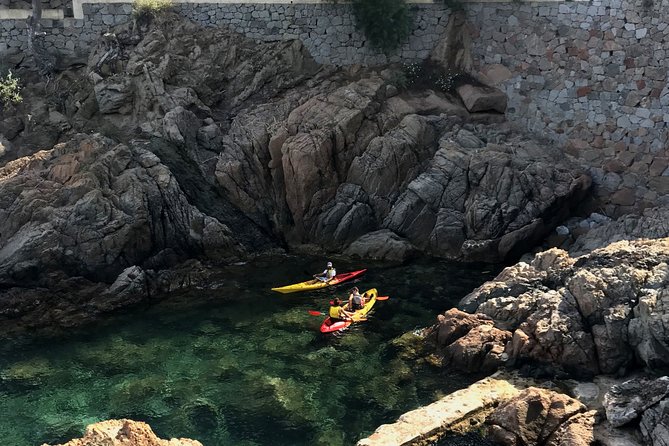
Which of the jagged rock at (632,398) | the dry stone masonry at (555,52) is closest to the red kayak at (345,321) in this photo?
the jagged rock at (632,398)

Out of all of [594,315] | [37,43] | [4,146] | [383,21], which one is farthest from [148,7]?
[594,315]

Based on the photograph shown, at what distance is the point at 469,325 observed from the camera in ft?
59.8

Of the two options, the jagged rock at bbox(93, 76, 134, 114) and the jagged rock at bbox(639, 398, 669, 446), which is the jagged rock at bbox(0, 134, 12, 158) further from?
the jagged rock at bbox(639, 398, 669, 446)

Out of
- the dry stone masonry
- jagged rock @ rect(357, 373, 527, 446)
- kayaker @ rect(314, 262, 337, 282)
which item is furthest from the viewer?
the dry stone masonry

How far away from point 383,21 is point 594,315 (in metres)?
17.3

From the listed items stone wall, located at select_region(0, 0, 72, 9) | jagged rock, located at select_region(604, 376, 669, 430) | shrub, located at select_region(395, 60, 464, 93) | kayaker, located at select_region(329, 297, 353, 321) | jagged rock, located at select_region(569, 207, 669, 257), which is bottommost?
kayaker, located at select_region(329, 297, 353, 321)

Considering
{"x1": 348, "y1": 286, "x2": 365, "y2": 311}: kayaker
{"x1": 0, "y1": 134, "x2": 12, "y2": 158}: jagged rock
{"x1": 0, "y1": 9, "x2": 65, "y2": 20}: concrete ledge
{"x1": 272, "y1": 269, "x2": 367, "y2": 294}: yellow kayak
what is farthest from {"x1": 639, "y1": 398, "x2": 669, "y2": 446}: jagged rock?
{"x1": 0, "y1": 9, "x2": 65, "y2": 20}: concrete ledge

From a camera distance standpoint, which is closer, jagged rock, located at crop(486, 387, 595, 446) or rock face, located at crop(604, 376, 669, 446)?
rock face, located at crop(604, 376, 669, 446)

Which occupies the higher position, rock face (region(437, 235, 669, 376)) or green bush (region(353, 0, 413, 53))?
green bush (region(353, 0, 413, 53))

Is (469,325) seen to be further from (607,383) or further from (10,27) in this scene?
(10,27)

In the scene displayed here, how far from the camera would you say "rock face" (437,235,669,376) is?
15.5 metres

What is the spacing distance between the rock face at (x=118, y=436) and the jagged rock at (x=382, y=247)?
14.1 meters

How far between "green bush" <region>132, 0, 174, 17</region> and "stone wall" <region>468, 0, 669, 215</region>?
48.3 feet

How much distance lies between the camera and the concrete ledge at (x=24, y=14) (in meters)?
28.8
